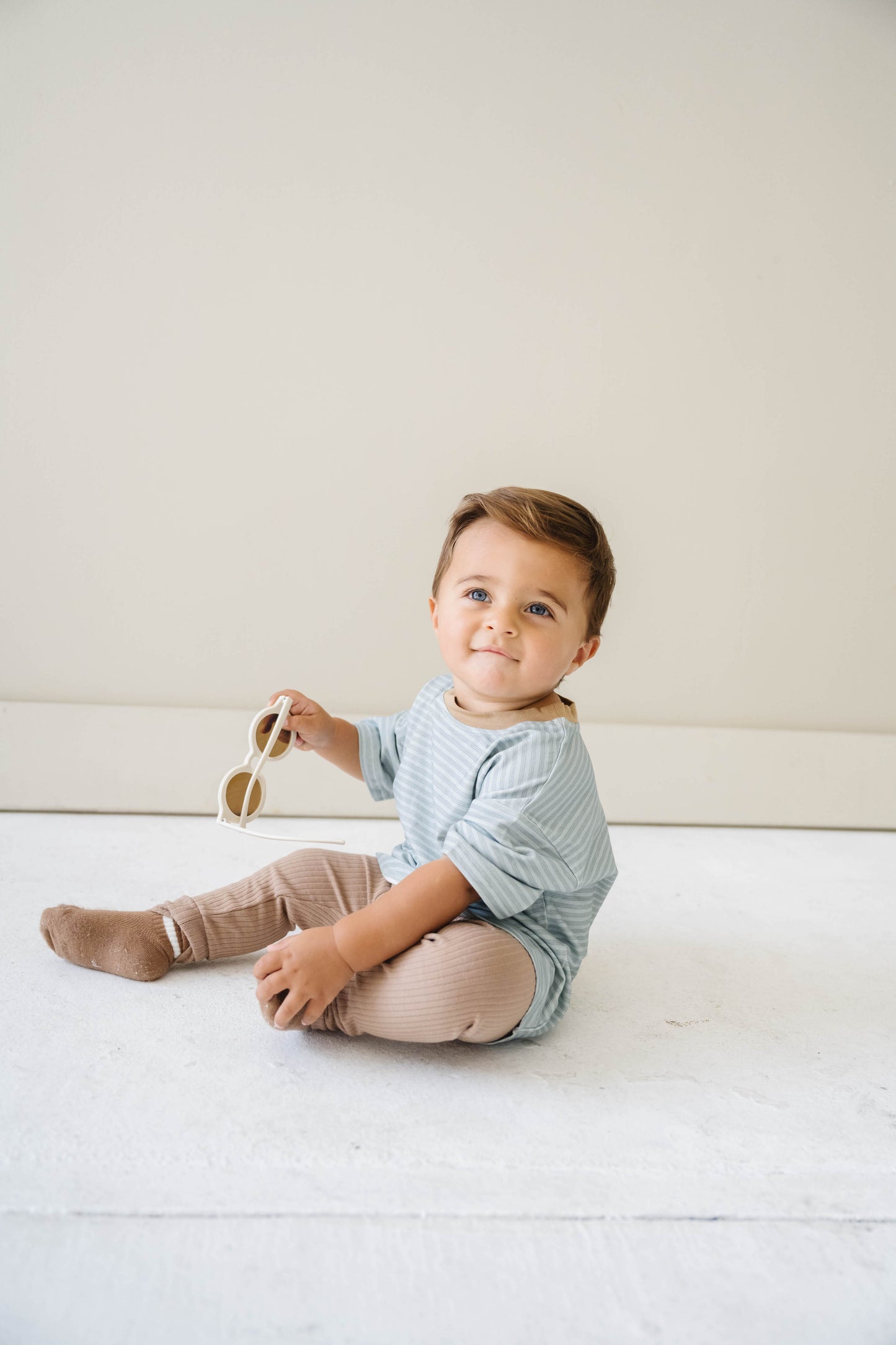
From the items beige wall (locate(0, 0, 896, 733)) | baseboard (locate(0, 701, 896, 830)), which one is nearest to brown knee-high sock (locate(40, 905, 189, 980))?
baseboard (locate(0, 701, 896, 830))

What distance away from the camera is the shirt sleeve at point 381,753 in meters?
1.07

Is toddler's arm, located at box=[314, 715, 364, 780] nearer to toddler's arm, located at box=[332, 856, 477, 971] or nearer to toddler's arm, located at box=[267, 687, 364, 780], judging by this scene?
toddler's arm, located at box=[267, 687, 364, 780]

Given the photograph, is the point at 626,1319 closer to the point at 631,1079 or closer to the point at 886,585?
the point at 631,1079

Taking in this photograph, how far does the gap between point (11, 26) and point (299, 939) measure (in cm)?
157

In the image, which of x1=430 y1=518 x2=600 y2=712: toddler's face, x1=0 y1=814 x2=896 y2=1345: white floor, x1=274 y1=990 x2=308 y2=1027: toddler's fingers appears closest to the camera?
x1=0 y1=814 x2=896 y2=1345: white floor

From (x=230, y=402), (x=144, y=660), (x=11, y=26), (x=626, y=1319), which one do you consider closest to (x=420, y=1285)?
(x=626, y=1319)

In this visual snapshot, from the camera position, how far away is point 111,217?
1664mm

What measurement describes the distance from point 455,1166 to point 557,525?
0.52 m

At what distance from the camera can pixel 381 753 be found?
42.1 inches

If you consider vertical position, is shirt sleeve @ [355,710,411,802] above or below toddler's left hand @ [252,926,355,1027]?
above

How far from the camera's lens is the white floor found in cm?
54

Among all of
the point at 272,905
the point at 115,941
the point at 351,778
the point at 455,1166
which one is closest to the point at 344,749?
the point at 272,905

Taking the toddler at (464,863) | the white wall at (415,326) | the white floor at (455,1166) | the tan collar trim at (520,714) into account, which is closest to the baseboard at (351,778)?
the white wall at (415,326)

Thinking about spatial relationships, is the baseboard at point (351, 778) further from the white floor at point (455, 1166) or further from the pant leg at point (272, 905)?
the pant leg at point (272, 905)
